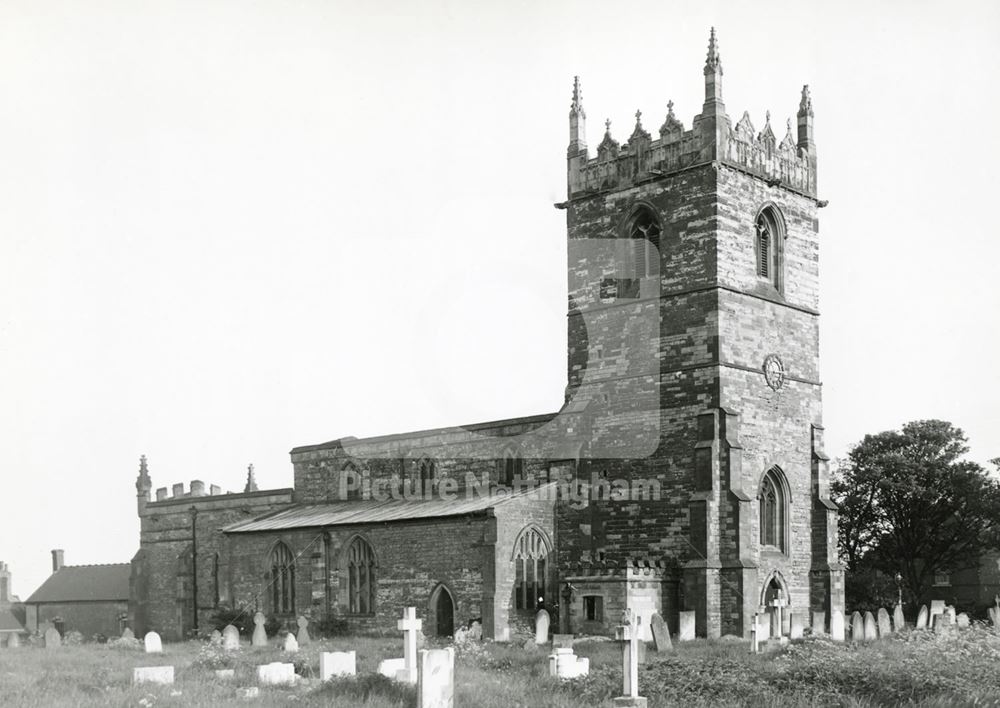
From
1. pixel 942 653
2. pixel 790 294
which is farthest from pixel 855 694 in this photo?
pixel 790 294

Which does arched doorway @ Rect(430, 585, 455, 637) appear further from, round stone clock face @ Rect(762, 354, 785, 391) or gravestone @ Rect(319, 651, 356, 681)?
gravestone @ Rect(319, 651, 356, 681)

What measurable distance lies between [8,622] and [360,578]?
1677 inches

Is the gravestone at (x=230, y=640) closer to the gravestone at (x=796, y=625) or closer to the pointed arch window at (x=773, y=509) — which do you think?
the gravestone at (x=796, y=625)

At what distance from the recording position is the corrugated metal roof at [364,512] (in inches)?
1543

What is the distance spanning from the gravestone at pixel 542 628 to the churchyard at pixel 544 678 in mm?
3949

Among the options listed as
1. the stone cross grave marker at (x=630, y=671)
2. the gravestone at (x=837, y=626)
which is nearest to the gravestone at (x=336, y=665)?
the stone cross grave marker at (x=630, y=671)

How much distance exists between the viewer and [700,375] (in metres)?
36.8

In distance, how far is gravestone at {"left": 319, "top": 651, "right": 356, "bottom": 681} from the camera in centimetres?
2395

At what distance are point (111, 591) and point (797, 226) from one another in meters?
43.4

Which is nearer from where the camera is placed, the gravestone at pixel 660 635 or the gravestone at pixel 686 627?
the gravestone at pixel 660 635

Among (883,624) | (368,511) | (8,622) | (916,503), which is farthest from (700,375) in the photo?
(8,622)

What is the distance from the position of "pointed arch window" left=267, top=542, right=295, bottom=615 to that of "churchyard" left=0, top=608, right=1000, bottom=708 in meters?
14.1

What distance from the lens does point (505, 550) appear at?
122ft

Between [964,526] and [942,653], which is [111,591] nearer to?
[964,526]
